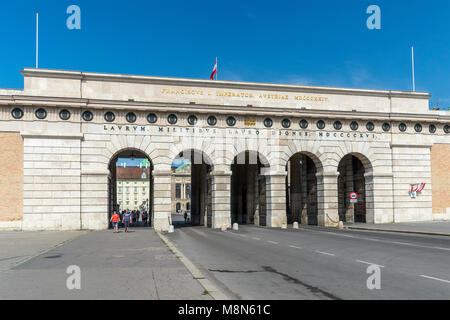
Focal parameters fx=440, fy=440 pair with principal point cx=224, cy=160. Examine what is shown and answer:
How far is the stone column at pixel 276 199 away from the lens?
37.7 meters

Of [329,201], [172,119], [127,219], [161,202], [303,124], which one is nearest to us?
[127,219]

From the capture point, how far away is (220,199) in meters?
36.7

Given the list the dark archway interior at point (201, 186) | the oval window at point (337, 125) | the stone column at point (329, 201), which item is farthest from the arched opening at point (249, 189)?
the oval window at point (337, 125)

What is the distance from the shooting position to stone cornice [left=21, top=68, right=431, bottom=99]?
112 feet

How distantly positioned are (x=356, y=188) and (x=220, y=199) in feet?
48.0

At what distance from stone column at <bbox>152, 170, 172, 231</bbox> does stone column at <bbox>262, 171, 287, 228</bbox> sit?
28.7 ft

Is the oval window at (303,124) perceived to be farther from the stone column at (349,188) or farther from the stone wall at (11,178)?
the stone wall at (11,178)

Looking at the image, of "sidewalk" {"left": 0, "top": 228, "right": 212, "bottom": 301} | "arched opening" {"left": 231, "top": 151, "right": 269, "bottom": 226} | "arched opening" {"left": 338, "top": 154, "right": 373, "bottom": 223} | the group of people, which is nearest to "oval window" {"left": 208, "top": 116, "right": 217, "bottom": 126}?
"arched opening" {"left": 231, "top": 151, "right": 269, "bottom": 226}

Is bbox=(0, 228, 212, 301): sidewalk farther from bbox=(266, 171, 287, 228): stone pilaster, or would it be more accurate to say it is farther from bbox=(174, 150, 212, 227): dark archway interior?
bbox=(174, 150, 212, 227): dark archway interior

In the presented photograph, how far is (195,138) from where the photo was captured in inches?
1431

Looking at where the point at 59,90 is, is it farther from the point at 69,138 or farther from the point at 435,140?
the point at 435,140

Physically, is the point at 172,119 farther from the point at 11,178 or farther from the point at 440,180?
the point at 440,180

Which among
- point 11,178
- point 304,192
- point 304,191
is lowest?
point 304,192
